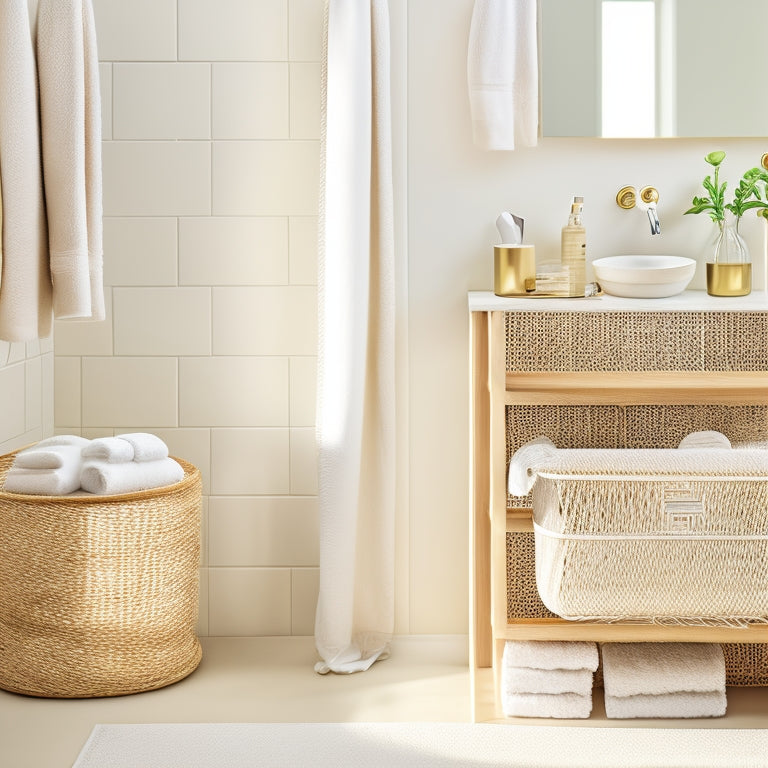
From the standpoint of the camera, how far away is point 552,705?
79.6 inches

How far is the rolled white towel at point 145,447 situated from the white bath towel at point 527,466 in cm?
74

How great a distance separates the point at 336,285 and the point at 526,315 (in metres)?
0.42

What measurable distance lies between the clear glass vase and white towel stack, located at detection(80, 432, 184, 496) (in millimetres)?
1221

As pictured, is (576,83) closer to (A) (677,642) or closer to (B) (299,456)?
(B) (299,456)

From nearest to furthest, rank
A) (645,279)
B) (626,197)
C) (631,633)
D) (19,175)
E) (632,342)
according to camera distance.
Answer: (19,175) → (631,633) → (645,279) → (632,342) → (626,197)

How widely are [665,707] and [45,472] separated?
1333 mm

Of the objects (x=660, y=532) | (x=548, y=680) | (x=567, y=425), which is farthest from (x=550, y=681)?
(x=567, y=425)

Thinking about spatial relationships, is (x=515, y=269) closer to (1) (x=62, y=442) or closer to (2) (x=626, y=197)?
(2) (x=626, y=197)

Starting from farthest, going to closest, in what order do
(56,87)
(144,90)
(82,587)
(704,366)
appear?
(144,90) < (704,366) < (82,587) < (56,87)

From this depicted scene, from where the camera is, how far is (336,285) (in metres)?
2.19

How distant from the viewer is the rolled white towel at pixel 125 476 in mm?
2014

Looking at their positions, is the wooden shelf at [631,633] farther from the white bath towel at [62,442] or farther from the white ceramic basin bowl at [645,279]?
the white bath towel at [62,442]

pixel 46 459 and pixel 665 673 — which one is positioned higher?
pixel 46 459

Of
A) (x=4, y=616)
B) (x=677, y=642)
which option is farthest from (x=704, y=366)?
(x=4, y=616)
